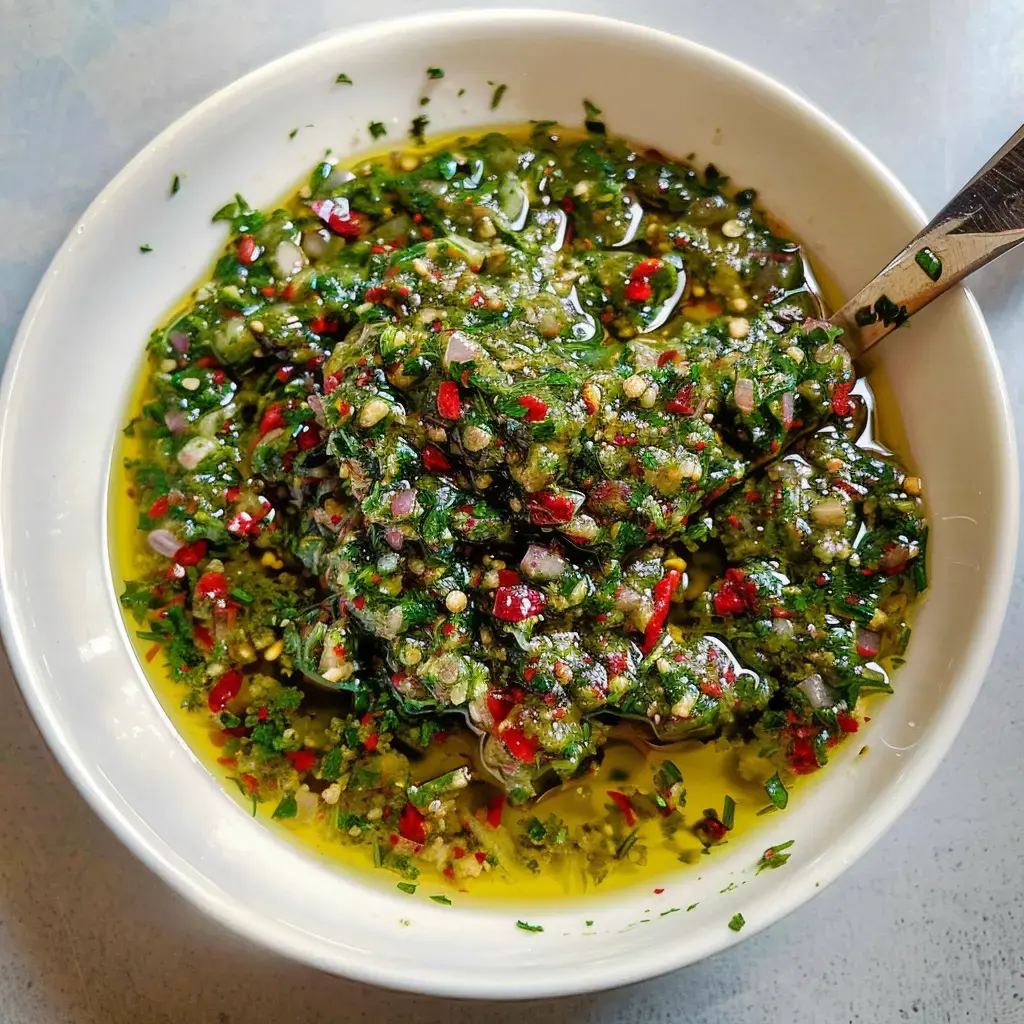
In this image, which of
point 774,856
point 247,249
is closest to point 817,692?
point 774,856

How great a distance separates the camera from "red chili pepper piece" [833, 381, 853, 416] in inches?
96.5

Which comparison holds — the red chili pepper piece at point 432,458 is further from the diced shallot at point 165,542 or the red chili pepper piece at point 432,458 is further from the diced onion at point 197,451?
the diced shallot at point 165,542

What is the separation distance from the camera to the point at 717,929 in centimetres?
212

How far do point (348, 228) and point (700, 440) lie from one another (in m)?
1.32

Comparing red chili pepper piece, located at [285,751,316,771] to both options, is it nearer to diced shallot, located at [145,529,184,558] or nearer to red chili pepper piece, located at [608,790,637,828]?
diced shallot, located at [145,529,184,558]

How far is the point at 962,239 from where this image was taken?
2141mm

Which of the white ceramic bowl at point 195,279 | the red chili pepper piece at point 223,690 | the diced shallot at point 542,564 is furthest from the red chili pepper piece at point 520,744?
the red chili pepper piece at point 223,690

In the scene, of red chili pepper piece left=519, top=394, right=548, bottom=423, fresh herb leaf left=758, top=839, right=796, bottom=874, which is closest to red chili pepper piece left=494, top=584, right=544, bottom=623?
red chili pepper piece left=519, top=394, right=548, bottom=423

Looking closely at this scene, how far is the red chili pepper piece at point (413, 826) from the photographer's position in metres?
2.50

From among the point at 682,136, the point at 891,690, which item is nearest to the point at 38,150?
the point at 682,136

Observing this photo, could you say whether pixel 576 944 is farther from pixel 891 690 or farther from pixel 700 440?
pixel 700 440

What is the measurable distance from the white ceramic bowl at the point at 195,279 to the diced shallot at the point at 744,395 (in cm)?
51

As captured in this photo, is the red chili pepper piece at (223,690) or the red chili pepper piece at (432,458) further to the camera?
the red chili pepper piece at (223,690)

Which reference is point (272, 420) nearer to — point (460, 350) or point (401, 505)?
point (401, 505)
